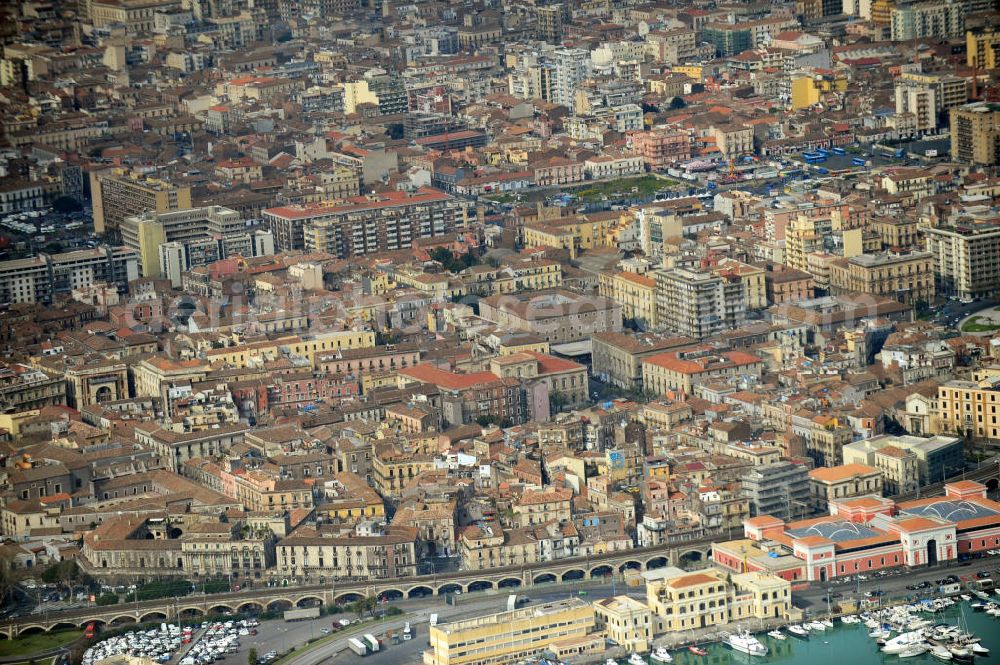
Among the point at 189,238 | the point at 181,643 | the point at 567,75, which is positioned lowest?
the point at 181,643

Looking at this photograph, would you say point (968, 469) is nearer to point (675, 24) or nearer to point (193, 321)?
point (193, 321)

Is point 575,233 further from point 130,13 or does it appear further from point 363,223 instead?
point 130,13

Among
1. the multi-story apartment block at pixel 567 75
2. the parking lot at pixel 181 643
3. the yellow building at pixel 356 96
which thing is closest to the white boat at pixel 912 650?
the parking lot at pixel 181 643

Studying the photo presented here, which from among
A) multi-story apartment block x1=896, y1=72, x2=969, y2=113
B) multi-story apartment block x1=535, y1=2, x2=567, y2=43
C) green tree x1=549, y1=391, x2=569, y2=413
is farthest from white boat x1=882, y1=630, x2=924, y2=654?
multi-story apartment block x1=535, y1=2, x2=567, y2=43

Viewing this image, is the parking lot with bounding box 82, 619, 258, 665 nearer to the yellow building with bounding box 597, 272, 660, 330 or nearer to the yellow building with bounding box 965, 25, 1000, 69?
the yellow building with bounding box 597, 272, 660, 330

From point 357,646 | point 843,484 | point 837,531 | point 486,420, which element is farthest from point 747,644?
point 486,420

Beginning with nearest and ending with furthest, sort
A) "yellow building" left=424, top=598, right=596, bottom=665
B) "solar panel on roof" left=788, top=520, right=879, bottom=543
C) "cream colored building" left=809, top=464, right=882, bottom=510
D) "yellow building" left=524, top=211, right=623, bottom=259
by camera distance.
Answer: "yellow building" left=424, top=598, right=596, bottom=665, "solar panel on roof" left=788, top=520, right=879, bottom=543, "cream colored building" left=809, top=464, right=882, bottom=510, "yellow building" left=524, top=211, right=623, bottom=259

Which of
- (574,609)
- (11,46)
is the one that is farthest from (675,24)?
(574,609)

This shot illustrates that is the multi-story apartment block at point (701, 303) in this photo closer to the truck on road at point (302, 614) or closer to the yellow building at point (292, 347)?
the yellow building at point (292, 347)
